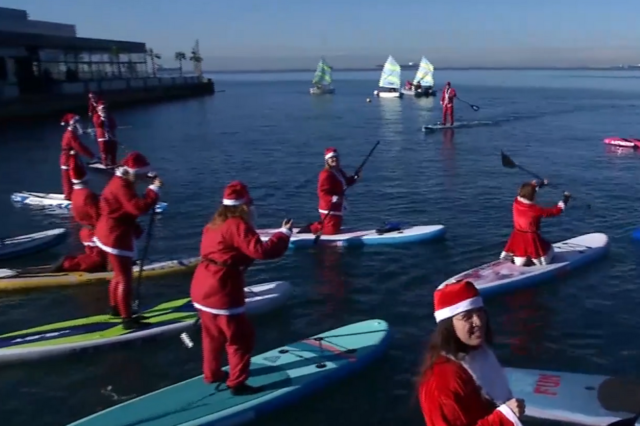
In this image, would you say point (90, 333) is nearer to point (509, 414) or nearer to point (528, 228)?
point (509, 414)

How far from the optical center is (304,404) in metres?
7.07

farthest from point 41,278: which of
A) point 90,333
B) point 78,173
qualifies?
point 90,333

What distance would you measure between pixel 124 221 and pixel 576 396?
5.78m

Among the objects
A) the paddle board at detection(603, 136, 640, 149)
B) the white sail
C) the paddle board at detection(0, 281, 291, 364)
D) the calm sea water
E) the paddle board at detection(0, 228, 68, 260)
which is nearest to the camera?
the calm sea water

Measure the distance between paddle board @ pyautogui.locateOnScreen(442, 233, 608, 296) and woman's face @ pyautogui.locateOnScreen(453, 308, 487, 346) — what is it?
6.36 meters

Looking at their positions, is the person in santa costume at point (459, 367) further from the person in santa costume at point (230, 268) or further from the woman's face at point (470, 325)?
the person in santa costume at point (230, 268)

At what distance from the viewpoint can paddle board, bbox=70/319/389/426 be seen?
6344 mm

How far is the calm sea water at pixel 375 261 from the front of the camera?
7684 millimetres

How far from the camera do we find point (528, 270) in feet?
35.2

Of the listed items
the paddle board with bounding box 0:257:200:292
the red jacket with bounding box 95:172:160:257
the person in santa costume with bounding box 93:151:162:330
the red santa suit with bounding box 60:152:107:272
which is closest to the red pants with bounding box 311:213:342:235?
the paddle board with bounding box 0:257:200:292

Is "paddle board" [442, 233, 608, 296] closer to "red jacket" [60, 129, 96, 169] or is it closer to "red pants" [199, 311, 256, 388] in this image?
"red pants" [199, 311, 256, 388]

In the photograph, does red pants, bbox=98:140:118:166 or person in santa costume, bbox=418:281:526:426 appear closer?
person in santa costume, bbox=418:281:526:426

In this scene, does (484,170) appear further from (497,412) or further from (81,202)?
(497,412)

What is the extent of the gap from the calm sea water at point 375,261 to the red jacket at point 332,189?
3.06ft
